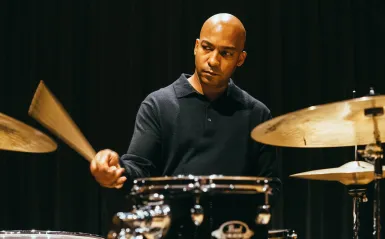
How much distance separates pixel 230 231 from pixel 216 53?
2.58 feet

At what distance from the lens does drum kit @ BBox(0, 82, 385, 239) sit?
62.6 inches

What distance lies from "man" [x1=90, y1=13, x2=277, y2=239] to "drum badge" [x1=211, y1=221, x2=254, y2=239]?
56cm

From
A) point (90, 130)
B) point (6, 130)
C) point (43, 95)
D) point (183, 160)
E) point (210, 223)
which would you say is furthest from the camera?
point (90, 130)

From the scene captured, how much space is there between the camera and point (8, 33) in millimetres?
3410

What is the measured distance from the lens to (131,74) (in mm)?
3369

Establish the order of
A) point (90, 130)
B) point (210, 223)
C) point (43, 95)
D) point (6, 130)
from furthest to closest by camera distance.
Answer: point (90, 130), point (6, 130), point (43, 95), point (210, 223)

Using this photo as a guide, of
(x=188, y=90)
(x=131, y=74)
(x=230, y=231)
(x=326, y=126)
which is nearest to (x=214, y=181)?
(x=230, y=231)

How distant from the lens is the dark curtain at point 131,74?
3344mm

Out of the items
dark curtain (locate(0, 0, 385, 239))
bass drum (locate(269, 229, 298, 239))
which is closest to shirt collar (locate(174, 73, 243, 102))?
bass drum (locate(269, 229, 298, 239))

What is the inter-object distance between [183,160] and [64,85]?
54.1 inches

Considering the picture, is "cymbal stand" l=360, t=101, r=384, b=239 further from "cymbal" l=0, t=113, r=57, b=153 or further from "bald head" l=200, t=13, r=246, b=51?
"cymbal" l=0, t=113, r=57, b=153

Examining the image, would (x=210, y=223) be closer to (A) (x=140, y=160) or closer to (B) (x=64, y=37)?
(A) (x=140, y=160)

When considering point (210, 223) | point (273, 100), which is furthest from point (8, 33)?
point (210, 223)

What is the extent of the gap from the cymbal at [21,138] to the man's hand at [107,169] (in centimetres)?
28
